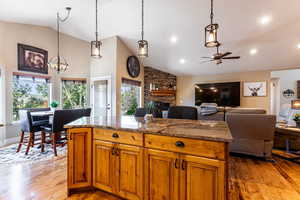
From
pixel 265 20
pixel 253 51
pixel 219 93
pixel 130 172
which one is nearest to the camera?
pixel 130 172

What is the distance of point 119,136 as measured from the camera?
1.75 meters

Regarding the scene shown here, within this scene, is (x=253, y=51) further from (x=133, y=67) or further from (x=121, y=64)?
(x=121, y=64)

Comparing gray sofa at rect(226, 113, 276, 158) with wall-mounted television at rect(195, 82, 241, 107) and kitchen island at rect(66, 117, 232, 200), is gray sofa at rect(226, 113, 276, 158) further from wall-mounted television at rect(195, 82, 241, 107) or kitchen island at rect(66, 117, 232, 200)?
wall-mounted television at rect(195, 82, 241, 107)

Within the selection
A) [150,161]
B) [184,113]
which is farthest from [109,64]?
[150,161]

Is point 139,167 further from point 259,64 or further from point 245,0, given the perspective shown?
point 259,64

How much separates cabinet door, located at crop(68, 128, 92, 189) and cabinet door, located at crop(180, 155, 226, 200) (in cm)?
116

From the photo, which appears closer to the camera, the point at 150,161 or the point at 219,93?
the point at 150,161

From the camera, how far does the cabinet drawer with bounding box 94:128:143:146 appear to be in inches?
64.8

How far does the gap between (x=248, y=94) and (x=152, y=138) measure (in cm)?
750

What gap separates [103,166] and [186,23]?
4136mm

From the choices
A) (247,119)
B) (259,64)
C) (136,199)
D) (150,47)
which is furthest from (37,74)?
(259,64)

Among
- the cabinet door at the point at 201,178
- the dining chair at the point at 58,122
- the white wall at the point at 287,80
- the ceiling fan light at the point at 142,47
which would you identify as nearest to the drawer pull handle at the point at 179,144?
the cabinet door at the point at 201,178

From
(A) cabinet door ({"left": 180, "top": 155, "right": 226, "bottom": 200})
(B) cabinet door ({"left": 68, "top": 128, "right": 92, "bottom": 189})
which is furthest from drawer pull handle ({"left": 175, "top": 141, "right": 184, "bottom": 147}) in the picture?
(B) cabinet door ({"left": 68, "top": 128, "right": 92, "bottom": 189})

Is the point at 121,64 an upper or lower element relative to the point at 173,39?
lower
